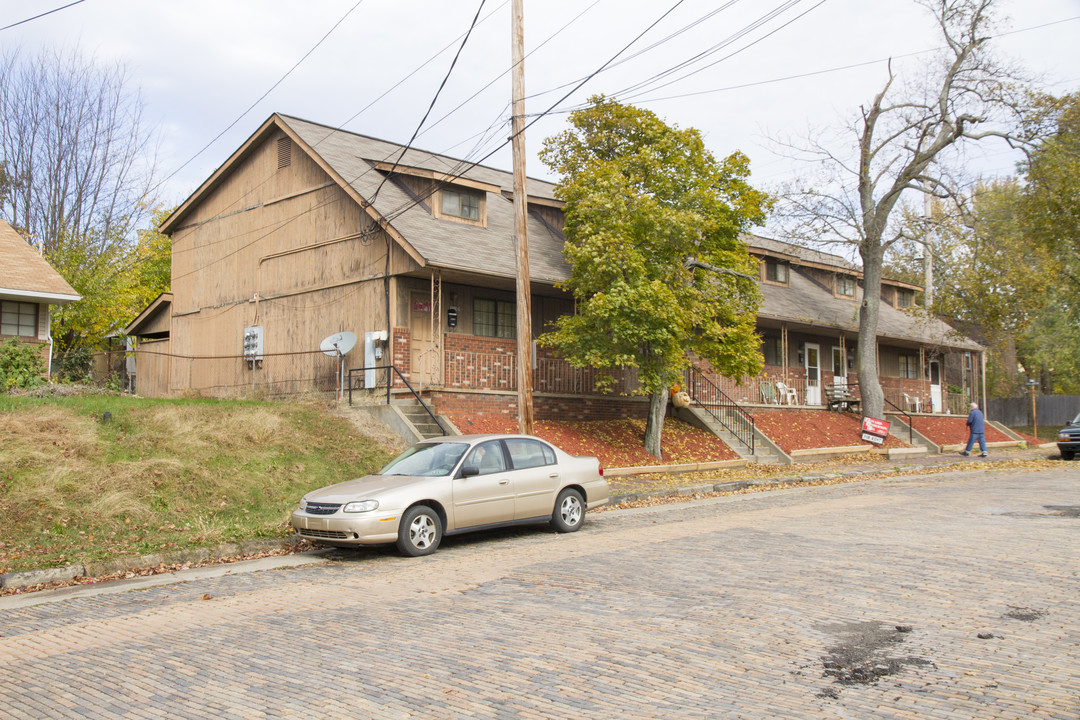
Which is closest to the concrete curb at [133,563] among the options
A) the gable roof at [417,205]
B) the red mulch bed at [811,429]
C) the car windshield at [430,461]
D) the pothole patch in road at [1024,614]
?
the car windshield at [430,461]

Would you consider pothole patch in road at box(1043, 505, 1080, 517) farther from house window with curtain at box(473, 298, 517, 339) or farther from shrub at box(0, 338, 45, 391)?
shrub at box(0, 338, 45, 391)

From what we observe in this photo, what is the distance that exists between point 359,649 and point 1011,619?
480cm

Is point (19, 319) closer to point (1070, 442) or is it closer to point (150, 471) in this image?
point (150, 471)

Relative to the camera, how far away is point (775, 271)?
33.2 m

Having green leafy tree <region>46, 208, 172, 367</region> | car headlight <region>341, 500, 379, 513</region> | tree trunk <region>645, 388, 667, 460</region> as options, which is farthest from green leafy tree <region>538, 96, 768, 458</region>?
green leafy tree <region>46, 208, 172, 367</region>

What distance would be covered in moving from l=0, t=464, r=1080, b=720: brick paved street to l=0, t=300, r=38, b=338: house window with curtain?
16.7 meters

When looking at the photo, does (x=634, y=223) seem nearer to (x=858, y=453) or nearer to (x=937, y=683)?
(x=858, y=453)

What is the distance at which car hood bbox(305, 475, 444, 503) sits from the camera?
10.2 metres

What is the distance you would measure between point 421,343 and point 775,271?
58.4 feet

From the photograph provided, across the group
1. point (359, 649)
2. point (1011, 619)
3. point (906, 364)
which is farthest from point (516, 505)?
point (906, 364)

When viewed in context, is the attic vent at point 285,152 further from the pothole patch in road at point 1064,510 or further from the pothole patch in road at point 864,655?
the pothole patch in road at point 864,655

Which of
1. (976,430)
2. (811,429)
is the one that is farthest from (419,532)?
(976,430)

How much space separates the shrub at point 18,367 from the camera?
18438mm

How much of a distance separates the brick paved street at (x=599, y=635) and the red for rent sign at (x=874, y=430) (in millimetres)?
16930
